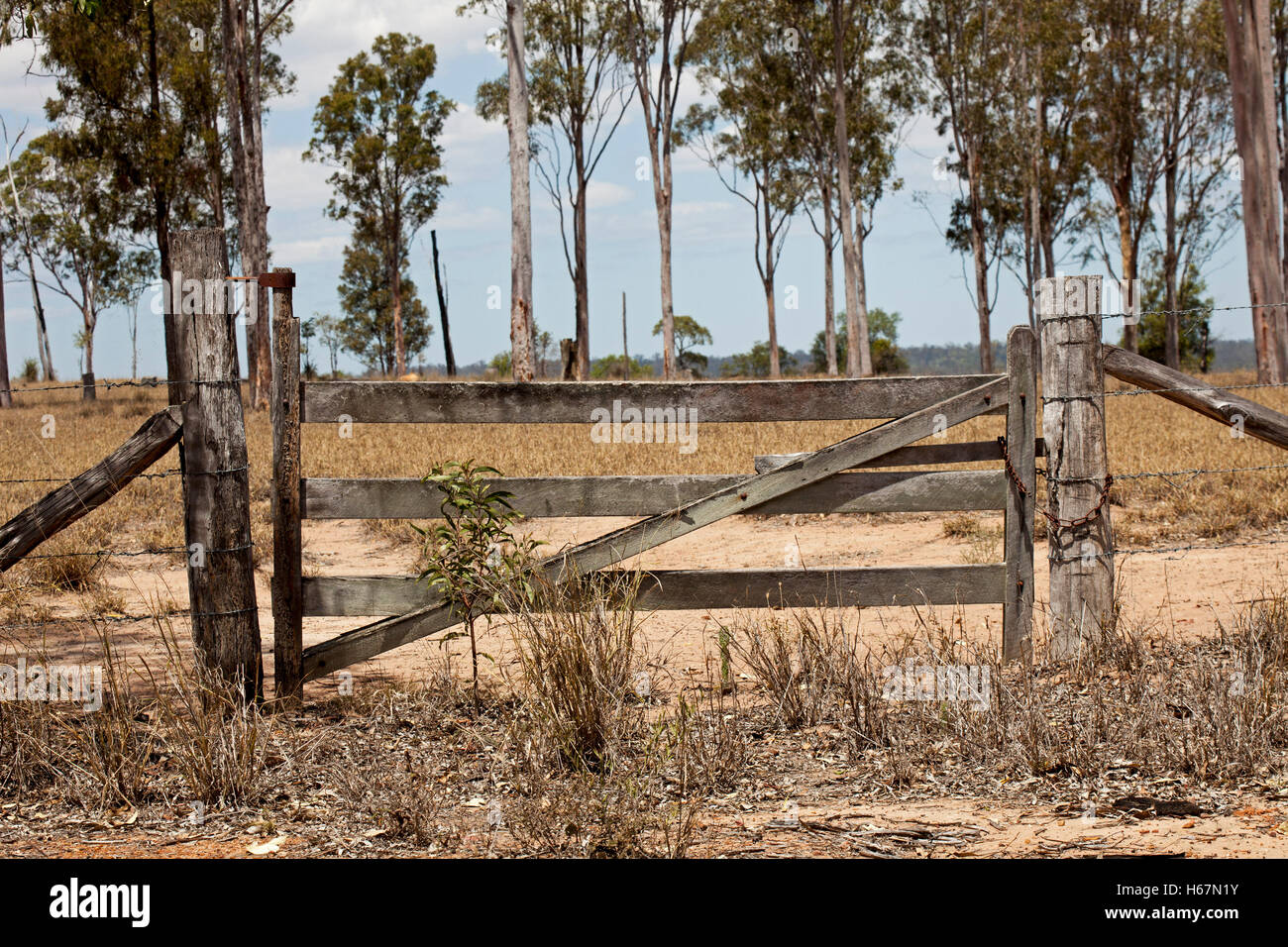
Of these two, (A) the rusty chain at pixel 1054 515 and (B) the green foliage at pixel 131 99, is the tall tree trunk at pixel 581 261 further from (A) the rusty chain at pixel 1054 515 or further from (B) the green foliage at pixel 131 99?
(A) the rusty chain at pixel 1054 515

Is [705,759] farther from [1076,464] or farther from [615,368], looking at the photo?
[615,368]

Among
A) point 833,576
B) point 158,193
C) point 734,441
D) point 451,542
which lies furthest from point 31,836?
point 158,193

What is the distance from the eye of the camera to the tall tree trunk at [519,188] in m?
25.5

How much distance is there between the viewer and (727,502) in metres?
5.23

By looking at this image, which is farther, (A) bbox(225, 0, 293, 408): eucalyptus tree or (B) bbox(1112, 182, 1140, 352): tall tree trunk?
(B) bbox(1112, 182, 1140, 352): tall tree trunk

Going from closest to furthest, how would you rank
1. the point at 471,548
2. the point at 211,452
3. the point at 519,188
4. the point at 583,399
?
the point at 211,452 → the point at 471,548 → the point at 583,399 → the point at 519,188

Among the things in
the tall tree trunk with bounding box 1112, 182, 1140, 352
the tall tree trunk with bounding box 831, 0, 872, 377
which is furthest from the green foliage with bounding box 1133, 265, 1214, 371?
the tall tree trunk with bounding box 831, 0, 872, 377

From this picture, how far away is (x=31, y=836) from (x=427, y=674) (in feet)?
7.68

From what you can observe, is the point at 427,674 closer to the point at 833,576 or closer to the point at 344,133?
the point at 833,576

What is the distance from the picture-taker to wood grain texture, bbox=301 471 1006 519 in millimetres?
5270

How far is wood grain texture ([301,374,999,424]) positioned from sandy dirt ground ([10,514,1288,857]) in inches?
42.6

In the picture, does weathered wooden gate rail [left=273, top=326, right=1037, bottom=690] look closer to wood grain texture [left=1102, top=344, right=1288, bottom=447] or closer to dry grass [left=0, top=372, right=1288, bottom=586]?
wood grain texture [left=1102, top=344, right=1288, bottom=447]

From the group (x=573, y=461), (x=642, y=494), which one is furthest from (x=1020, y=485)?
(x=573, y=461)

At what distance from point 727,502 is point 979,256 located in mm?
42385
